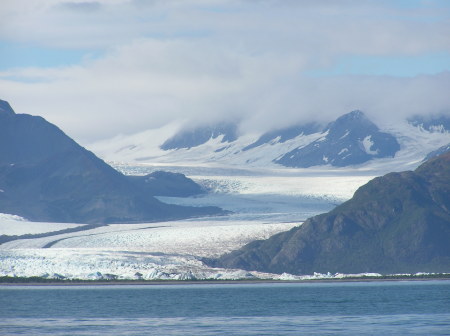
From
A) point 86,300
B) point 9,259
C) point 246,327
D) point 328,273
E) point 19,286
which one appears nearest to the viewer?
point 246,327

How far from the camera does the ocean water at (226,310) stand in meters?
97.8

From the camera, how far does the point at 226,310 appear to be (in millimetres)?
119375

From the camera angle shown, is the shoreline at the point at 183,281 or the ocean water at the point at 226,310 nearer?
the ocean water at the point at 226,310

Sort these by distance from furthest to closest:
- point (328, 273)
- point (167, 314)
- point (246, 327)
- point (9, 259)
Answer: point (328, 273), point (9, 259), point (167, 314), point (246, 327)

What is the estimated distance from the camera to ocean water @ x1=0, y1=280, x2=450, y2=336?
97812 millimetres

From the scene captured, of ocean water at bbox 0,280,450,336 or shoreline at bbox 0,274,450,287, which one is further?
shoreline at bbox 0,274,450,287

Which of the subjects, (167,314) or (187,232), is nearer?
(167,314)

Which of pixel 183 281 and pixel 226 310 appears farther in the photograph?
pixel 183 281

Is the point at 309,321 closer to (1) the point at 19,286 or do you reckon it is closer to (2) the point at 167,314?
(2) the point at 167,314

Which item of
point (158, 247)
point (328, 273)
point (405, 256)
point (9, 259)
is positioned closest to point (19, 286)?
point (9, 259)

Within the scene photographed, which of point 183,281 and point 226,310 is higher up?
point 226,310

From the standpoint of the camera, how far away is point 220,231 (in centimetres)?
19738

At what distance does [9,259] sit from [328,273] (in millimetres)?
46363

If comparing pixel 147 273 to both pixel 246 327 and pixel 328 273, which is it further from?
pixel 246 327
